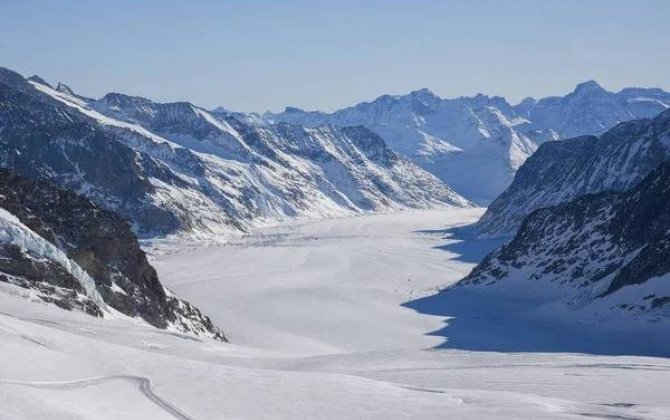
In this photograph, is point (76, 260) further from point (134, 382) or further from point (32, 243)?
point (134, 382)

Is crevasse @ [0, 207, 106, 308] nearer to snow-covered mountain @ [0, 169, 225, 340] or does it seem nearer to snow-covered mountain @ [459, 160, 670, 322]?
snow-covered mountain @ [0, 169, 225, 340]

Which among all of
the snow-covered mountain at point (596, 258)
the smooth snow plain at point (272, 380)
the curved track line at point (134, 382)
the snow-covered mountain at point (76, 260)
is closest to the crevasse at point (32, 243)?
the snow-covered mountain at point (76, 260)

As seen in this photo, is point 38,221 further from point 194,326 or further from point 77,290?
point 194,326

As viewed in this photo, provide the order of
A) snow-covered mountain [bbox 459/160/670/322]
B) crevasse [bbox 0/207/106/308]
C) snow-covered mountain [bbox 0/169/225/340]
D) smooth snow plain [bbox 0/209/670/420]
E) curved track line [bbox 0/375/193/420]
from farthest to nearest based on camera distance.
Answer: snow-covered mountain [bbox 459/160/670/322]
crevasse [bbox 0/207/106/308]
snow-covered mountain [bbox 0/169/225/340]
smooth snow plain [bbox 0/209/670/420]
curved track line [bbox 0/375/193/420]

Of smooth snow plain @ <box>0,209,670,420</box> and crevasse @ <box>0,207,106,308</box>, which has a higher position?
crevasse @ <box>0,207,106,308</box>

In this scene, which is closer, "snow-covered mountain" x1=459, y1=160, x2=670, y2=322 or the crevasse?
the crevasse

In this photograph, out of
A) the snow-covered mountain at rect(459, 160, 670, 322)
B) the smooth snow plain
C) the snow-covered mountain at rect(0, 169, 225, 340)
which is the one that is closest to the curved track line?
the smooth snow plain

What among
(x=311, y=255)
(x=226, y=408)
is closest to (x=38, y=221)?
(x=226, y=408)

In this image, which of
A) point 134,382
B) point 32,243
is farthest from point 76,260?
point 134,382
